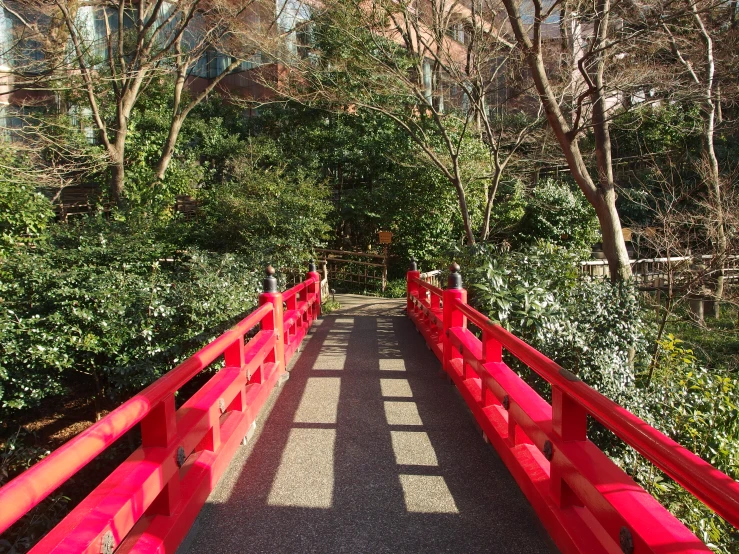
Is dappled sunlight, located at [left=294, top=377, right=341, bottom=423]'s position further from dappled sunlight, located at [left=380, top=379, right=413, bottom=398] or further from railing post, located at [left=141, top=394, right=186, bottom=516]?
railing post, located at [left=141, top=394, right=186, bottom=516]

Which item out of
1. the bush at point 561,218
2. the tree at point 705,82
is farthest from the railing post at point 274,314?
the bush at point 561,218

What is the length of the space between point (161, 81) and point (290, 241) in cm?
1041

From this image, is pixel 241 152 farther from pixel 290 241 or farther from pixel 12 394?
pixel 12 394

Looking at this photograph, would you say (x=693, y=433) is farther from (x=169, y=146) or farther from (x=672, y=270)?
(x=169, y=146)

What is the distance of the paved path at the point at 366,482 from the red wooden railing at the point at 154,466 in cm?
25

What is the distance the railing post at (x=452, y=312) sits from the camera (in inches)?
215

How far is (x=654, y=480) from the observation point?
455 cm

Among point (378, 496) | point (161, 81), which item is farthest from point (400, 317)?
point (161, 81)

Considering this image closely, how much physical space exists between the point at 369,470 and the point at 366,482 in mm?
183

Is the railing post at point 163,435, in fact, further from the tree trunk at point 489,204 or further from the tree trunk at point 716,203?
the tree trunk at point 489,204

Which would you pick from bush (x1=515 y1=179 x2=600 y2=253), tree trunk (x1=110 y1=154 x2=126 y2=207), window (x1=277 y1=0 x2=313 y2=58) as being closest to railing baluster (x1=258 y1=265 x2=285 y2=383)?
tree trunk (x1=110 y1=154 x2=126 y2=207)

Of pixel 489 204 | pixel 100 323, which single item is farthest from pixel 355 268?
pixel 100 323

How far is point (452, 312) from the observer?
5539 millimetres

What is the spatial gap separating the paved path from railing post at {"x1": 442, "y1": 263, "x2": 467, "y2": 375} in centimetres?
33
